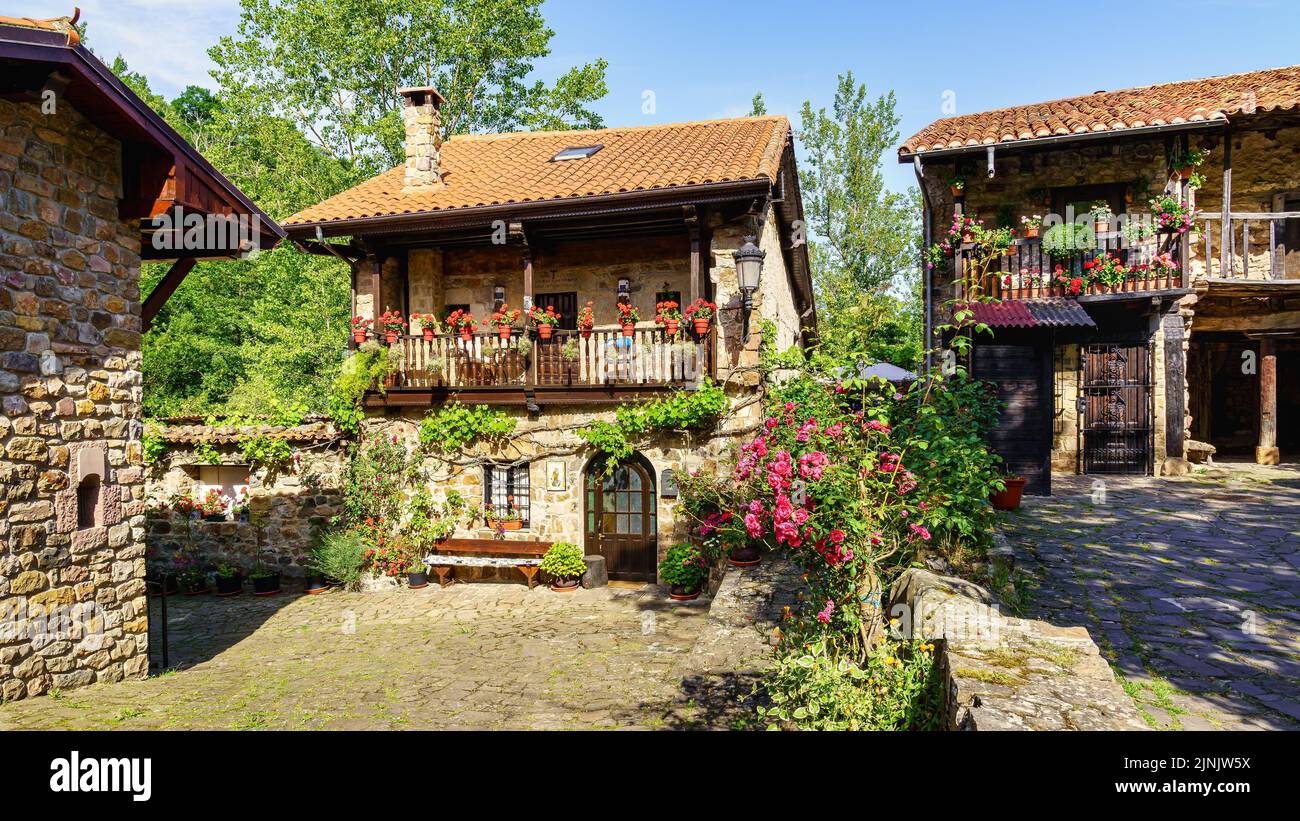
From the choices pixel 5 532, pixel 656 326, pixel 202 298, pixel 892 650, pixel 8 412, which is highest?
pixel 202 298

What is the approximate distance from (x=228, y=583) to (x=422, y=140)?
8.62m

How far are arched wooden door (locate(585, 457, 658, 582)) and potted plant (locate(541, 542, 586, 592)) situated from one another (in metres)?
0.48

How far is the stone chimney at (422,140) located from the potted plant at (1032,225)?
36.4ft

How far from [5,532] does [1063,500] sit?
40.7 ft

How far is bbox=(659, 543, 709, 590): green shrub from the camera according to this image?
9810mm

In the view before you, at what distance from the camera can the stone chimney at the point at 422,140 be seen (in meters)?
12.8

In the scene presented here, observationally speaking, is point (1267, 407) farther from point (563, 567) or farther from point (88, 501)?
point (88, 501)

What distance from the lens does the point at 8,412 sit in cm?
534

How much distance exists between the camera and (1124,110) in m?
12.9

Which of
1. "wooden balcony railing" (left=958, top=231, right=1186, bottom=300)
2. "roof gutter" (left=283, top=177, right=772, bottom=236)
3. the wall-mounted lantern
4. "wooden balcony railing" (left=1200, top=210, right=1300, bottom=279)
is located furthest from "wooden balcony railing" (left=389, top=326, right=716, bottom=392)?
"wooden balcony railing" (left=1200, top=210, right=1300, bottom=279)

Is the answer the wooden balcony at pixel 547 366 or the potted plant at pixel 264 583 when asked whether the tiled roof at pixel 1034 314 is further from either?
the potted plant at pixel 264 583

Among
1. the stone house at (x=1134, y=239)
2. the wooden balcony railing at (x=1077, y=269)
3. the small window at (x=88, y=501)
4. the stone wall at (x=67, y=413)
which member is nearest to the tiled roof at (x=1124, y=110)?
the stone house at (x=1134, y=239)

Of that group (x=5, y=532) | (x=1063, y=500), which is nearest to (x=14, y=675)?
(x=5, y=532)
